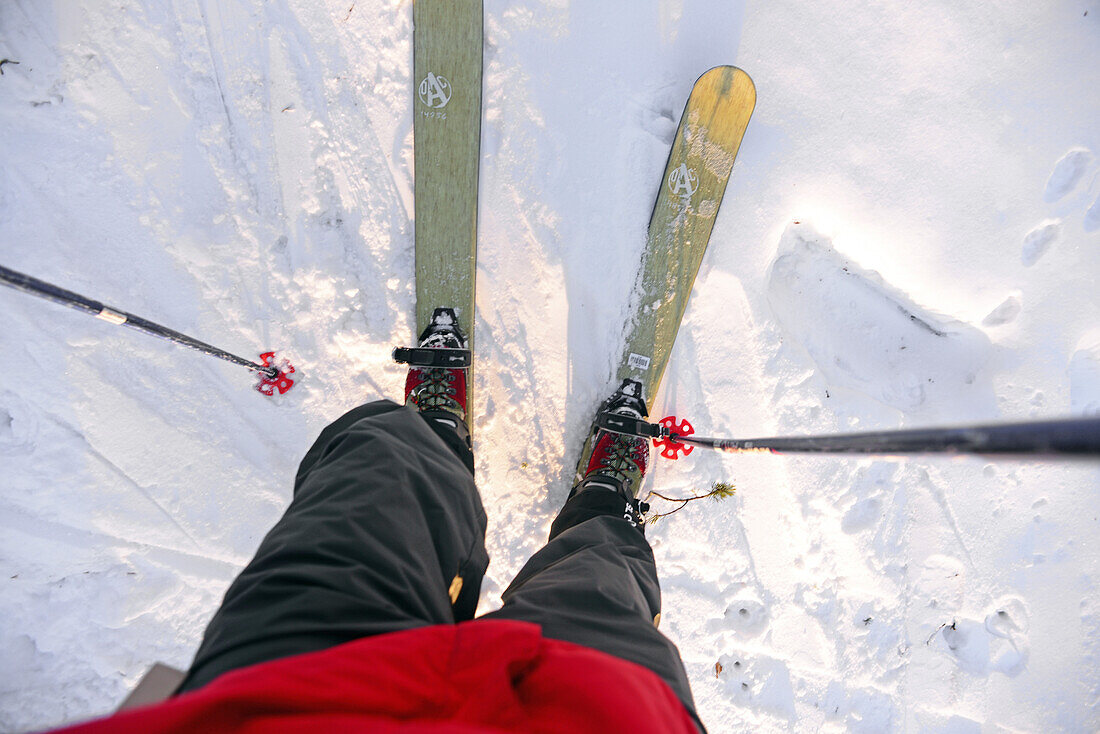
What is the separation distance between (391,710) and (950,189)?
245 cm

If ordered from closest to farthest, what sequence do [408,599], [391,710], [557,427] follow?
[391,710], [408,599], [557,427]

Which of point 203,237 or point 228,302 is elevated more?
point 203,237

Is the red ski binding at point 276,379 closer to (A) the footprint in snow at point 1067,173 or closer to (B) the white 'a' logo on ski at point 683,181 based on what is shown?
(B) the white 'a' logo on ski at point 683,181

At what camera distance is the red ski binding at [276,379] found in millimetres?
1993

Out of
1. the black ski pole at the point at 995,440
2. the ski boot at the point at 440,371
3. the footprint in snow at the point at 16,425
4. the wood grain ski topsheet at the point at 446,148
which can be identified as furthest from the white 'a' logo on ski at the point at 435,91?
the footprint in snow at the point at 16,425

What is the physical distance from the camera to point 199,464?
2.04 metres

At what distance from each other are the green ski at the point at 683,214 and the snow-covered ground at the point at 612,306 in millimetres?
66

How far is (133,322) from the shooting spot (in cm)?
146

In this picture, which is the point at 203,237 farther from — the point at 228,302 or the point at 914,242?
the point at 914,242

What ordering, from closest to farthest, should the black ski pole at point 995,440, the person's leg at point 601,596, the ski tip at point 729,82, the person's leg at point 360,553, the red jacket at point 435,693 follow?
the black ski pole at point 995,440
the red jacket at point 435,693
the person's leg at point 360,553
the person's leg at point 601,596
the ski tip at point 729,82

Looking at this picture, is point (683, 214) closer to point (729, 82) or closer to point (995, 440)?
point (729, 82)

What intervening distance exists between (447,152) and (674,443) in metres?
1.40

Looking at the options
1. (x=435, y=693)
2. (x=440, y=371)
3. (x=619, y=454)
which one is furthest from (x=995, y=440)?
(x=440, y=371)

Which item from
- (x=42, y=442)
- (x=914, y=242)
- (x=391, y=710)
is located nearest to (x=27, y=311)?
(x=42, y=442)
